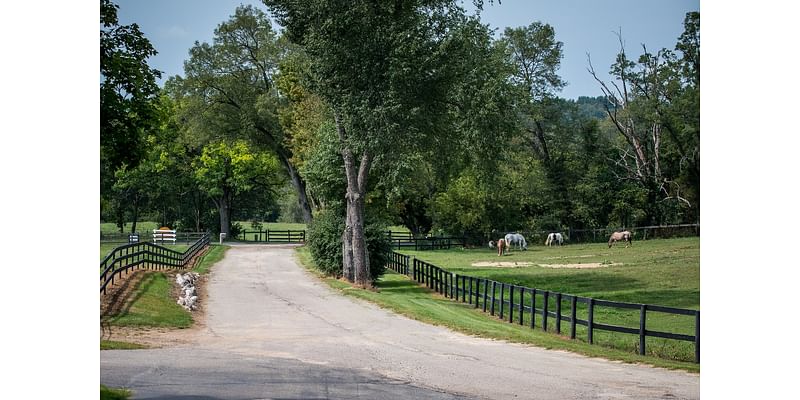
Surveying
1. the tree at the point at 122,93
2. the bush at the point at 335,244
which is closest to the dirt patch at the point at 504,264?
the bush at the point at 335,244

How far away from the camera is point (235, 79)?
14.7 m

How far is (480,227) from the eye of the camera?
161 feet

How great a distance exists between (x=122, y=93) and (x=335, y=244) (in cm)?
1756

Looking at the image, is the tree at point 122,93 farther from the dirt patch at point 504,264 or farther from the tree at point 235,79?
the dirt patch at point 504,264

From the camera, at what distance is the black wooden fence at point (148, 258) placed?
1495 cm

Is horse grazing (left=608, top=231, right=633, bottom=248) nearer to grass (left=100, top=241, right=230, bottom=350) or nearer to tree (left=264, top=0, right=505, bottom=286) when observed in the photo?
grass (left=100, top=241, right=230, bottom=350)

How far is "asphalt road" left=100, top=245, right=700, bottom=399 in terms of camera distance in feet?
28.3

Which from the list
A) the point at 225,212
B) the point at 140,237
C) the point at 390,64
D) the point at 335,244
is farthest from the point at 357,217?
the point at 140,237

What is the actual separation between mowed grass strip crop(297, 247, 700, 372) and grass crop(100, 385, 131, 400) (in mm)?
7224

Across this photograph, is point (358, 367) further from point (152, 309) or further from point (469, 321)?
point (469, 321)

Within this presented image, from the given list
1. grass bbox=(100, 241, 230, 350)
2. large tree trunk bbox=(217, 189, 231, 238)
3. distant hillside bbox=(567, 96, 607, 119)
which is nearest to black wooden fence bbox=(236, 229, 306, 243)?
large tree trunk bbox=(217, 189, 231, 238)

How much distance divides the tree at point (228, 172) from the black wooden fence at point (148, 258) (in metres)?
1.06
